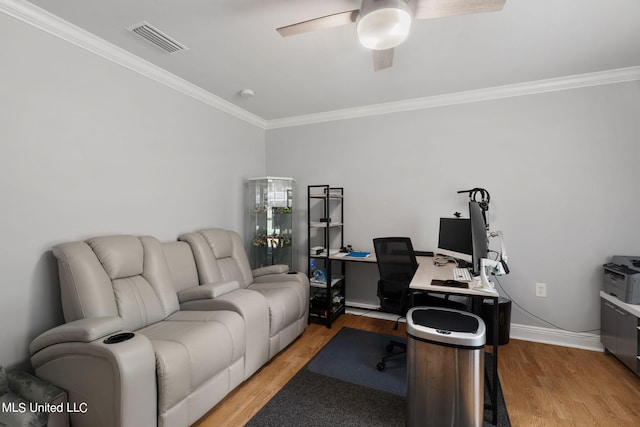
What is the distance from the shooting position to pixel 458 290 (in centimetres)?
201

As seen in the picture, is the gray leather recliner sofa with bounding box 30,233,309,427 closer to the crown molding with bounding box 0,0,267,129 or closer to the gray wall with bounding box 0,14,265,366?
the gray wall with bounding box 0,14,265,366

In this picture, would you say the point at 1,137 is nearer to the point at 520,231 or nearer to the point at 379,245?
the point at 379,245

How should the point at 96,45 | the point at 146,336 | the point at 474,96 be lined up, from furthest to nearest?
1. the point at 474,96
2. the point at 96,45
3. the point at 146,336

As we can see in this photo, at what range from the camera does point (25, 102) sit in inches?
74.0

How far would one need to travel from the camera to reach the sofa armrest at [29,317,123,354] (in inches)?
62.1

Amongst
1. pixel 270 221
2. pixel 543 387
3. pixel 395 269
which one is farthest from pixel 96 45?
pixel 543 387

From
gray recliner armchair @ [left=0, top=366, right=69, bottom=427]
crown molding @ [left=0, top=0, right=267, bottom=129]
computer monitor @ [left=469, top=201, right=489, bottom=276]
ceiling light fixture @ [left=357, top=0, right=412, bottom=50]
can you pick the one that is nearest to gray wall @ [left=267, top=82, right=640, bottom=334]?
computer monitor @ [left=469, top=201, right=489, bottom=276]

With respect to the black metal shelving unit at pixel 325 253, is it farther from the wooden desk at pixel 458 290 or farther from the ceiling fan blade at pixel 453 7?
the ceiling fan blade at pixel 453 7

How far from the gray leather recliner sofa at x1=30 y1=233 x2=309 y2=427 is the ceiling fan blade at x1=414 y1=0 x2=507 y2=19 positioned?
224 cm

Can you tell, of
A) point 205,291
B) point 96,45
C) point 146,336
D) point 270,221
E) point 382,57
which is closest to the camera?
point 146,336

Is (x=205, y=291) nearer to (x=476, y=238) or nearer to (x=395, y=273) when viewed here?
(x=395, y=273)

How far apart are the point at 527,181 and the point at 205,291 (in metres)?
3.27

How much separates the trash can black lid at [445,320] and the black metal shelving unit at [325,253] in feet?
5.04

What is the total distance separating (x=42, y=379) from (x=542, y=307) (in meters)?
4.06
